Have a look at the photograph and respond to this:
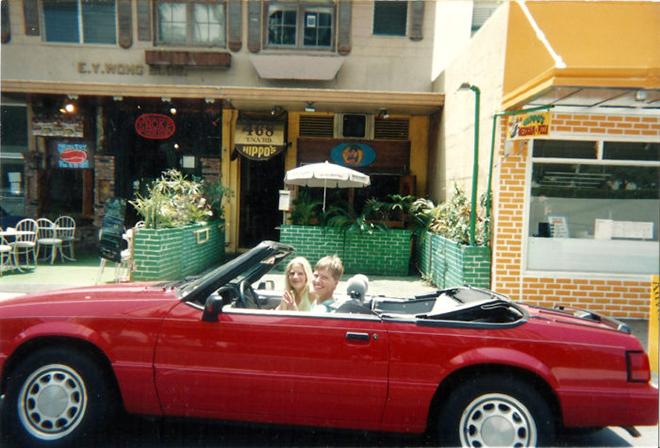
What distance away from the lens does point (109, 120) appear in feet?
40.8

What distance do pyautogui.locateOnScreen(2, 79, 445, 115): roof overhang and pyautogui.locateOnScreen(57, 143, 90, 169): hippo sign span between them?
1.84 m

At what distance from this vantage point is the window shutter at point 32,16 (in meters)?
12.7

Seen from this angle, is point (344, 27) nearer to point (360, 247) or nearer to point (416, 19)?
point (416, 19)

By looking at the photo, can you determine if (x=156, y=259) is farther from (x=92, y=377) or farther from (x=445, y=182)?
(x=445, y=182)

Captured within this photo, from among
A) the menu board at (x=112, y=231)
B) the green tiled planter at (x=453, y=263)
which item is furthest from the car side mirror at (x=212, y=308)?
the menu board at (x=112, y=231)

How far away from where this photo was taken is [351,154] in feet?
41.4

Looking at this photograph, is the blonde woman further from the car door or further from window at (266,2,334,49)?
window at (266,2,334,49)

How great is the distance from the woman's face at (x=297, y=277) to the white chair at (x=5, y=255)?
7.34m

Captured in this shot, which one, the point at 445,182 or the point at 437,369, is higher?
the point at 445,182

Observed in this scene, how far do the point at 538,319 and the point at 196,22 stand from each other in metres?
12.1

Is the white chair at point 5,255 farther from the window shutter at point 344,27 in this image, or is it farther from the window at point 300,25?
the window shutter at point 344,27

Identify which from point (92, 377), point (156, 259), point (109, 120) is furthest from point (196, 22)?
point (92, 377)

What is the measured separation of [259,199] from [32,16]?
296 inches

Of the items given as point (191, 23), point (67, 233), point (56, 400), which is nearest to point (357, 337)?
point (56, 400)
